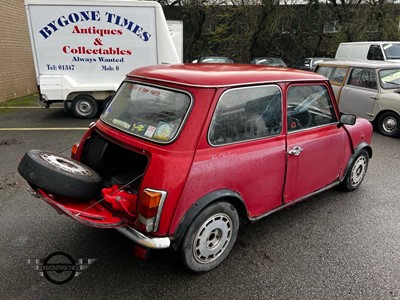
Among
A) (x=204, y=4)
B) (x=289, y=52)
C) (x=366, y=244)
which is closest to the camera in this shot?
(x=366, y=244)

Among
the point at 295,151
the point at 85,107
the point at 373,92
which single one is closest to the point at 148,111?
the point at 295,151

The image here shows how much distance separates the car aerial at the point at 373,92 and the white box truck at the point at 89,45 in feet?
14.5

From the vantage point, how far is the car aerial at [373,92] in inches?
272

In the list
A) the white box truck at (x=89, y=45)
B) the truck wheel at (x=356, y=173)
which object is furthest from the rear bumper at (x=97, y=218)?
the white box truck at (x=89, y=45)

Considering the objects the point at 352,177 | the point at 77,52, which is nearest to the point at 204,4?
the point at 77,52

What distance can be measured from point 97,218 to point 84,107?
258 inches

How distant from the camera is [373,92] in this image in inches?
279

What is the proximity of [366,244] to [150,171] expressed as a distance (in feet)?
7.78

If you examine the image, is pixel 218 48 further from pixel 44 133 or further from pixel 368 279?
pixel 368 279

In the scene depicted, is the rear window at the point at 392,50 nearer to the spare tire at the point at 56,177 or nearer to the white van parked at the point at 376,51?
the white van parked at the point at 376,51

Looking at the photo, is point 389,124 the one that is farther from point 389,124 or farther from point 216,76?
point 216,76

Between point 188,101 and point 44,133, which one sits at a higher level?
point 188,101

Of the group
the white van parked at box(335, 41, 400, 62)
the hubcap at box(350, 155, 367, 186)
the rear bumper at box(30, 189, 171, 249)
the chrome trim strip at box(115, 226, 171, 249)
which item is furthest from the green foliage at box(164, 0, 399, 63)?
the chrome trim strip at box(115, 226, 171, 249)

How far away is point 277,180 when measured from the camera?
2.92 metres
